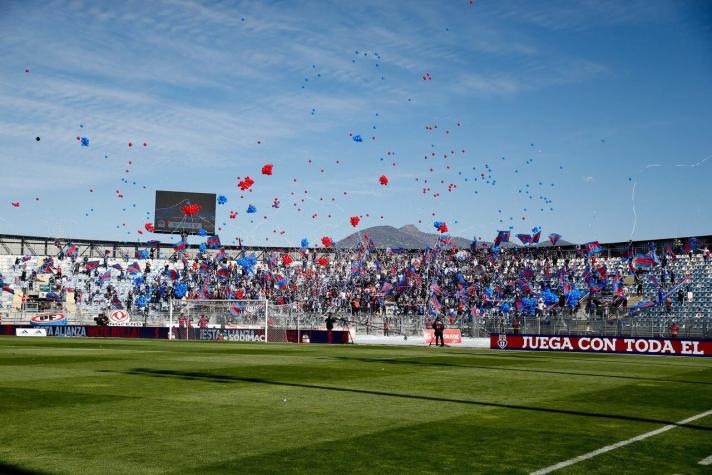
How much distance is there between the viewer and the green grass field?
1001cm

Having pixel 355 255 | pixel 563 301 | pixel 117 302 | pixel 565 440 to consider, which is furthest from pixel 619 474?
pixel 355 255

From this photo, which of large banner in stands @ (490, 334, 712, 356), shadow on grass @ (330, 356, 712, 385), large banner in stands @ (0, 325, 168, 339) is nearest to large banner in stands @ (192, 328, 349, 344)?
large banner in stands @ (0, 325, 168, 339)

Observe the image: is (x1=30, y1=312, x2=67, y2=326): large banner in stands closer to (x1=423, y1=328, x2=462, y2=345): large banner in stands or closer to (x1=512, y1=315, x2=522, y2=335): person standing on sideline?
(x1=423, y1=328, x2=462, y2=345): large banner in stands

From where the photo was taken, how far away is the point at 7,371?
2352 centimetres

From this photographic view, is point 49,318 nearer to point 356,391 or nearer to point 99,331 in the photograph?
point 99,331

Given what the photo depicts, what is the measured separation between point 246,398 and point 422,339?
1577 inches

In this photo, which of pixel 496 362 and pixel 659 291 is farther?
pixel 659 291

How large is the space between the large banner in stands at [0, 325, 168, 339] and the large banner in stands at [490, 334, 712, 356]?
1058 inches

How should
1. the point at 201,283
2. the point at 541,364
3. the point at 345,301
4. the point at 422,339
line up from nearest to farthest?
the point at 541,364
the point at 422,339
the point at 345,301
the point at 201,283

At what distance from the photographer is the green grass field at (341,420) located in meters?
10.0

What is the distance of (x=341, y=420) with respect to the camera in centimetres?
1370

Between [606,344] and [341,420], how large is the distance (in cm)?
3209

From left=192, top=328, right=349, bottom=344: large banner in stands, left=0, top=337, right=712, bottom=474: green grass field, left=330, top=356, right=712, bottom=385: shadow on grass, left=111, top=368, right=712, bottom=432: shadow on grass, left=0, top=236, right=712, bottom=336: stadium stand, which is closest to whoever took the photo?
left=0, top=337, right=712, bottom=474: green grass field

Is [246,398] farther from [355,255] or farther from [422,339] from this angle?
[355,255]
